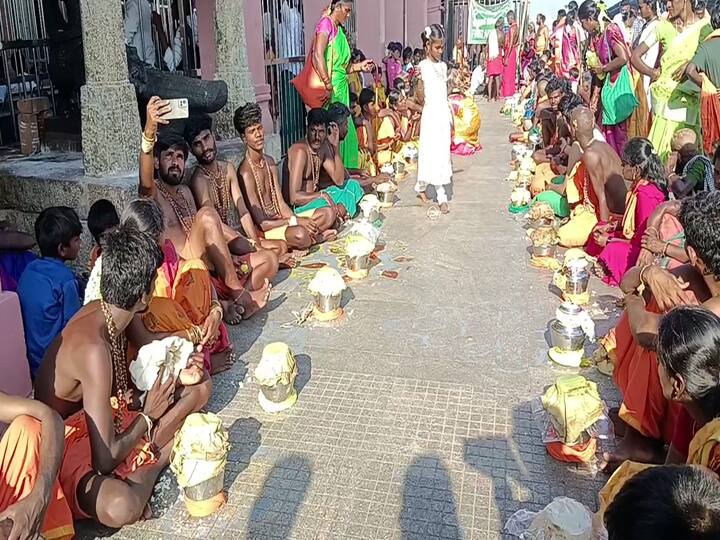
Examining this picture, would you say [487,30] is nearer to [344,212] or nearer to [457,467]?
[344,212]

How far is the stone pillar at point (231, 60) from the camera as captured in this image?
280 inches

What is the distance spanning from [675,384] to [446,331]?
2.30 m

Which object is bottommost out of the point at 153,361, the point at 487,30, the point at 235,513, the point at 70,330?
the point at 235,513

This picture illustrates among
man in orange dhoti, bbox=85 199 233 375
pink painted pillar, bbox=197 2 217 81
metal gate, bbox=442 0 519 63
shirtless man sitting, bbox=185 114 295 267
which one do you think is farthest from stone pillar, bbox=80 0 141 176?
metal gate, bbox=442 0 519 63

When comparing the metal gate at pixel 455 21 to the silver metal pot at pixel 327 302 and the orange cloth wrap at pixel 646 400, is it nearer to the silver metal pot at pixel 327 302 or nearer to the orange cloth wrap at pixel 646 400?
the silver metal pot at pixel 327 302

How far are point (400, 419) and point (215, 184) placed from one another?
2786 millimetres

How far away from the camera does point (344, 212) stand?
23.3 ft

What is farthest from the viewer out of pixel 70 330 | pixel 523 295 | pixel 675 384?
pixel 523 295

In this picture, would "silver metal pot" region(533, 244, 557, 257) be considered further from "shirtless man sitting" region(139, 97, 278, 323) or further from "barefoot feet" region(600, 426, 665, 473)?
"barefoot feet" region(600, 426, 665, 473)

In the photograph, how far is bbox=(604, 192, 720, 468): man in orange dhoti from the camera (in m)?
2.94

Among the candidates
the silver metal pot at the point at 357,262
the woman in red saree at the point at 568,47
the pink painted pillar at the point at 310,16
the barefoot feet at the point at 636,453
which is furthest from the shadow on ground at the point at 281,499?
the woman in red saree at the point at 568,47

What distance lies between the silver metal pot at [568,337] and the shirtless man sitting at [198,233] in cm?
204

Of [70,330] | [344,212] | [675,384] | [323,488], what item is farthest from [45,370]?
[344,212]

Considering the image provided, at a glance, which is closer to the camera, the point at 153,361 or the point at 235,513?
the point at 235,513
